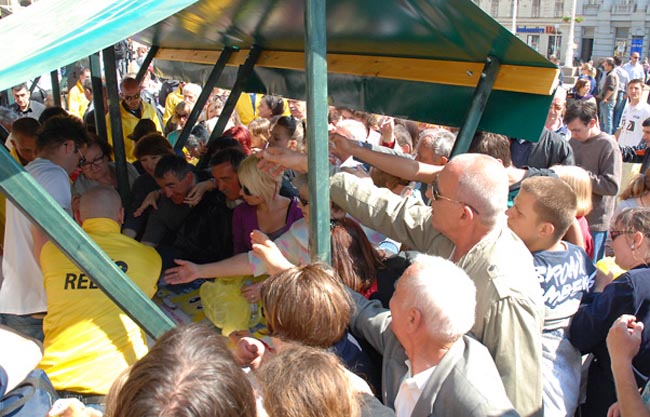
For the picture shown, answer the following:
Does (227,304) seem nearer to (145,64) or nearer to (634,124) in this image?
(145,64)

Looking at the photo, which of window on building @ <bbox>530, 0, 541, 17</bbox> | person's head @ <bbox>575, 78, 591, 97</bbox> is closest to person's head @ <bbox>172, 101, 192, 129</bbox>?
person's head @ <bbox>575, 78, 591, 97</bbox>

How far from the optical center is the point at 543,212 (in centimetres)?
251

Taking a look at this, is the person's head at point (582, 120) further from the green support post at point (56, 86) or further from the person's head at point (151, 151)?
the green support post at point (56, 86)

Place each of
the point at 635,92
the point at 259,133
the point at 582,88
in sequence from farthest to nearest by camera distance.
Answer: the point at 582,88 < the point at 635,92 < the point at 259,133

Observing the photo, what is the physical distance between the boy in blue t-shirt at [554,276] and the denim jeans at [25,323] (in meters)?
2.23

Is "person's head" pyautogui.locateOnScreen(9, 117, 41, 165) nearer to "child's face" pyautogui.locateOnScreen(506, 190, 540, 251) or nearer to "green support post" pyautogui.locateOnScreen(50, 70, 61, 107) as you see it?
"green support post" pyautogui.locateOnScreen(50, 70, 61, 107)

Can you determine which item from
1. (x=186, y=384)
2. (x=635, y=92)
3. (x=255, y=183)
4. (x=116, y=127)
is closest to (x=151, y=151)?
(x=116, y=127)

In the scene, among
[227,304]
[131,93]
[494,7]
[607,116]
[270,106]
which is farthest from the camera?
[494,7]

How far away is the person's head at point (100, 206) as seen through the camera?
248 cm

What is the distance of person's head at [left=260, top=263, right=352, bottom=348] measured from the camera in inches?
71.9

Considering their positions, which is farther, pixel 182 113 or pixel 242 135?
pixel 182 113

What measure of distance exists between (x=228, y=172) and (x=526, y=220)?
1.80 metres

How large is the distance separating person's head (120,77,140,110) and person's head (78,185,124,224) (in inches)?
150

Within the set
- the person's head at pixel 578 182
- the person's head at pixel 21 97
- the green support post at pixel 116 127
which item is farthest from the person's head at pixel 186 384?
the person's head at pixel 21 97
